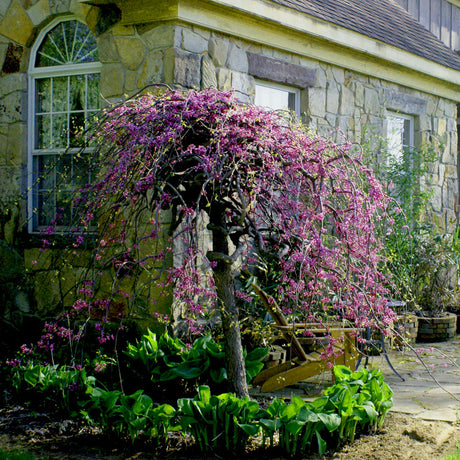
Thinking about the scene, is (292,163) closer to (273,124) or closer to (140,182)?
(273,124)

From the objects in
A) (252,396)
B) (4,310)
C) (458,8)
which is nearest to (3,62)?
(4,310)

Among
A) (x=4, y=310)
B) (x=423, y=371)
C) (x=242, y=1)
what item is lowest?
(x=423, y=371)

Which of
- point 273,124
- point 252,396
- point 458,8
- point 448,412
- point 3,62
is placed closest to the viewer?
point 273,124

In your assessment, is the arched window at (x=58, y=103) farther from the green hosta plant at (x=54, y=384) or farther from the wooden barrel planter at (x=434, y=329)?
the wooden barrel planter at (x=434, y=329)

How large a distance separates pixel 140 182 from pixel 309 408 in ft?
5.55

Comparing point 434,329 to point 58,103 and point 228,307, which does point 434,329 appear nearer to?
point 228,307

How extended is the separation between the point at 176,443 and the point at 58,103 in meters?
4.17

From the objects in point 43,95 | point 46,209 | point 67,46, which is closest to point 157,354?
point 46,209

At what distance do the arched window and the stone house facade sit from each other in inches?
0.5

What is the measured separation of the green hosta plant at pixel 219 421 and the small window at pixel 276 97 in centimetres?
398

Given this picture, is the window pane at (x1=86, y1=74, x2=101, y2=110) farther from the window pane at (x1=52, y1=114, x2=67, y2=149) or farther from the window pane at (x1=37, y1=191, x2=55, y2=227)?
the window pane at (x1=37, y1=191, x2=55, y2=227)

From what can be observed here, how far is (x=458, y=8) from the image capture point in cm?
1264

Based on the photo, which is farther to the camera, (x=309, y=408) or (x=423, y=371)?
(x=423, y=371)

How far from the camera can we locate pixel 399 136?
971 cm
